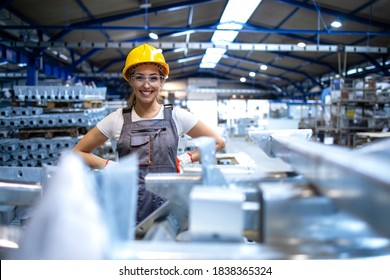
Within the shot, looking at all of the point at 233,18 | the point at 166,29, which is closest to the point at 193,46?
the point at 166,29

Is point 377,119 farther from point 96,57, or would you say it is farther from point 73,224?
point 73,224

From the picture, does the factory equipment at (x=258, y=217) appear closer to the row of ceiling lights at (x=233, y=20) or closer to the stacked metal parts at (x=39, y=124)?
the stacked metal parts at (x=39, y=124)

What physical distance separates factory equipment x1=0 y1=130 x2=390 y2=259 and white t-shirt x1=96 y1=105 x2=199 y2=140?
1.18 m

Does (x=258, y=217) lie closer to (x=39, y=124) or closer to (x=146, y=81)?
(x=146, y=81)

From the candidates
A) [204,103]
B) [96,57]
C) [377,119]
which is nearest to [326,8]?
[377,119]

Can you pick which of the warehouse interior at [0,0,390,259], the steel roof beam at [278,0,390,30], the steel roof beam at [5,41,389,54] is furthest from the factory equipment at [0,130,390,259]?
the steel roof beam at [278,0,390,30]

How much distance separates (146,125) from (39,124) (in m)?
3.70

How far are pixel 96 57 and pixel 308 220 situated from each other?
13004mm

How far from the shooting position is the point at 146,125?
1.80m

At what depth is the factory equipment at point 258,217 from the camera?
21.7 inches

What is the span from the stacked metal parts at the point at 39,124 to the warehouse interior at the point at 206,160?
16mm

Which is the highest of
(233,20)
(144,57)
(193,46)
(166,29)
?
(233,20)

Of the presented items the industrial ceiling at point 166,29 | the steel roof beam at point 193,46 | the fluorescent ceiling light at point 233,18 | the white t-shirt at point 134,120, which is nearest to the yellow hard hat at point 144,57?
the white t-shirt at point 134,120

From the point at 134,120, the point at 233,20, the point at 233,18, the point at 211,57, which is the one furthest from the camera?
the point at 211,57
